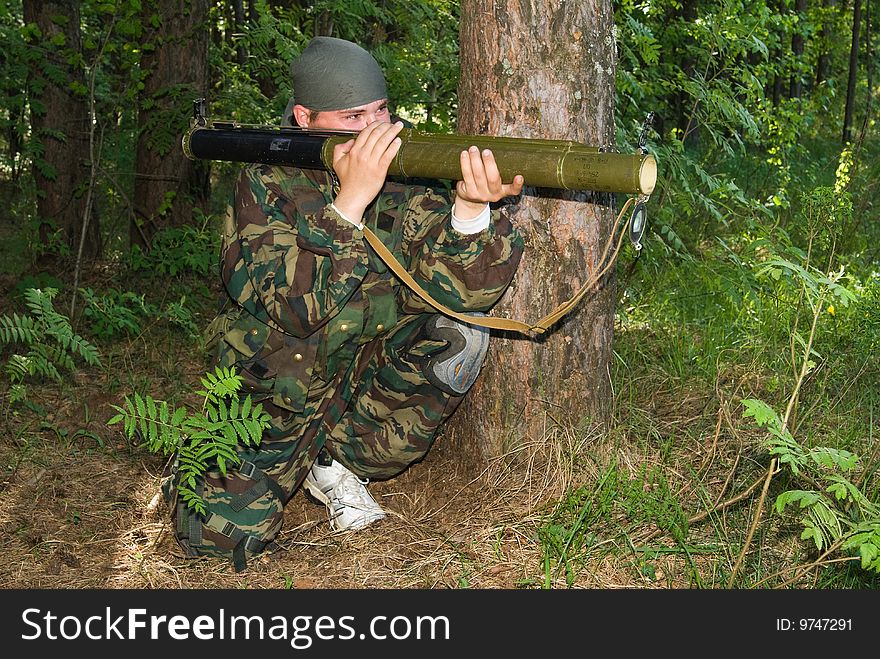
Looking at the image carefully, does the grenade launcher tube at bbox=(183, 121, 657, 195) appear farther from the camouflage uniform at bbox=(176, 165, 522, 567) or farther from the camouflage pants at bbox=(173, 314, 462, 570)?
the camouflage pants at bbox=(173, 314, 462, 570)

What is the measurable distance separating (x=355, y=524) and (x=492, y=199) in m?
1.42

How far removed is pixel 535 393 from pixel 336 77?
4.52 ft

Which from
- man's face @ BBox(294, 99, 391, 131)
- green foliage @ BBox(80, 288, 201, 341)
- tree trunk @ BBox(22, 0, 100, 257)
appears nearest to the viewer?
man's face @ BBox(294, 99, 391, 131)

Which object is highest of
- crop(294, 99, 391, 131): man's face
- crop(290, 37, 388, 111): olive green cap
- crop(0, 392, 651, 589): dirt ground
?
crop(290, 37, 388, 111): olive green cap

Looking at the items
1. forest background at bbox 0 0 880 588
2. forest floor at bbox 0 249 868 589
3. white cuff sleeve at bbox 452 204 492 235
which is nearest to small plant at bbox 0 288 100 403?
forest background at bbox 0 0 880 588

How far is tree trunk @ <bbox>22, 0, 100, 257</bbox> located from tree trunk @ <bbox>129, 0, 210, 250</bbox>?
1.38 ft

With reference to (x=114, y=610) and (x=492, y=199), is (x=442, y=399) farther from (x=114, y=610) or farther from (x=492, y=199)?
(x=114, y=610)

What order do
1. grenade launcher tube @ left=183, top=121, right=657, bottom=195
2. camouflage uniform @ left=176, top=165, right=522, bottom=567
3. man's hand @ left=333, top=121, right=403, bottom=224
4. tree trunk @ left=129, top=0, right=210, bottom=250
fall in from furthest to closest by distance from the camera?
tree trunk @ left=129, top=0, right=210, bottom=250
camouflage uniform @ left=176, top=165, right=522, bottom=567
man's hand @ left=333, top=121, right=403, bottom=224
grenade launcher tube @ left=183, top=121, right=657, bottom=195

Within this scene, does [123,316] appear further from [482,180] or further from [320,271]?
[482,180]

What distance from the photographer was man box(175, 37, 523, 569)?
2932 mm

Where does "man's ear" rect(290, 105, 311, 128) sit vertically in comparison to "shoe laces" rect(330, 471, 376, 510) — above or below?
above

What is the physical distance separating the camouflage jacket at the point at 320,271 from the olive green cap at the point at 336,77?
0.30 m

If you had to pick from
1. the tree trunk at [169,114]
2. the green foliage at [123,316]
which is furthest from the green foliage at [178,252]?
the green foliage at [123,316]

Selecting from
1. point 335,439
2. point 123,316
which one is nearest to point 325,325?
point 335,439
